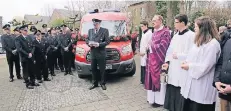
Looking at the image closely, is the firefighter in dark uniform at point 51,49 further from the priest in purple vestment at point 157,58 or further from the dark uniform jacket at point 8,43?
the priest in purple vestment at point 157,58

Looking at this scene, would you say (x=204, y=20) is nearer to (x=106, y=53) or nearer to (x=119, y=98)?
(x=119, y=98)

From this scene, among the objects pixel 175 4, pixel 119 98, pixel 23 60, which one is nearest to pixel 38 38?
pixel 23 60

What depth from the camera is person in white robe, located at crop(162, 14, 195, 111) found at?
4.41 m

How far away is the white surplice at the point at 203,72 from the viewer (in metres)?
3.44

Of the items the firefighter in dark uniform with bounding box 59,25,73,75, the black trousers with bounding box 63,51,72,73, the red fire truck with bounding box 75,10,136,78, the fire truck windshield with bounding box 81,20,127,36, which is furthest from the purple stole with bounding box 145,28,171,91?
the black trousers with bounding box 63,51,72,73

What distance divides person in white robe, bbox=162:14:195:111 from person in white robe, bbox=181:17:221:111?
0.63 m

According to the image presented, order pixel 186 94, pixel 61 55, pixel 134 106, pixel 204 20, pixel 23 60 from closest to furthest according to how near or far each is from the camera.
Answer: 1. pixel 204 20
2. pixel 186 94
3. pixel 134 106
4. pixel 23 60
5. pixel 61 55

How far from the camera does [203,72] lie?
352 cm

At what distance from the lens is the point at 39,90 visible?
24.3 ft

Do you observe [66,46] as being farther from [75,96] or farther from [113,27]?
[75,96]

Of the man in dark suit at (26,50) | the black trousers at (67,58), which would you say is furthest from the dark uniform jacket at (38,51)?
the black trousers at (67,58)

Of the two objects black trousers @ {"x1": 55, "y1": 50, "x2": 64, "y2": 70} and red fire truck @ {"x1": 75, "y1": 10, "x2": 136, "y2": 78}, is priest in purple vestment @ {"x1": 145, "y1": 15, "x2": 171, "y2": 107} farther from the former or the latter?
black trousers @ {"x1": 55, "y1": 50, "x2": 64, "y2": 70}

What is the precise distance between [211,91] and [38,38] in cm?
650

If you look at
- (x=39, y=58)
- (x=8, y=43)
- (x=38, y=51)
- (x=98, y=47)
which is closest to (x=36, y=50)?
(x=38, y=51)
